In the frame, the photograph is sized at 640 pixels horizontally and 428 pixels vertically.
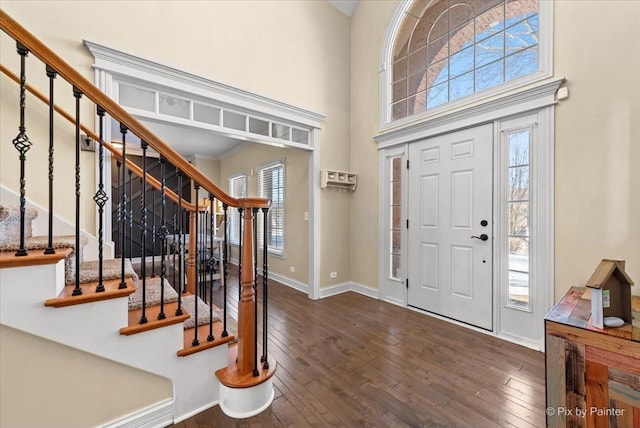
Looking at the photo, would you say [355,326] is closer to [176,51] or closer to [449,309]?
[449,309]

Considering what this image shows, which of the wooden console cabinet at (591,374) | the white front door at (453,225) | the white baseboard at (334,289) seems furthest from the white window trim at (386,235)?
the wooden console cabinet at (591,374)

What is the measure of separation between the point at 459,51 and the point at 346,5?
2046 mm

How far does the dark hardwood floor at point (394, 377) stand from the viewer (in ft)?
5.32

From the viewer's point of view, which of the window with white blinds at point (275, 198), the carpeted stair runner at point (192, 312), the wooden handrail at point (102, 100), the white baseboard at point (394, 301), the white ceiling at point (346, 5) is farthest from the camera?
the window with white blinds at point (275, 198)

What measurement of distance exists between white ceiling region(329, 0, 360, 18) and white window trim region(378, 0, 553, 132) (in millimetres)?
895

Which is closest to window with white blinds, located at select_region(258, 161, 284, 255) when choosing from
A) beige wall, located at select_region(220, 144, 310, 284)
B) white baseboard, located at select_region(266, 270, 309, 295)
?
beige wall, located at select_region(220, 144, 310, 284)

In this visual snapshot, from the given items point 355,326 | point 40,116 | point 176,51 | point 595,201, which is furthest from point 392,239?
point 40,116

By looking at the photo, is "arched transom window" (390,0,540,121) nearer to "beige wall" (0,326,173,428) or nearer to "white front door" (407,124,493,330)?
"white front door" (407,124,493,330)

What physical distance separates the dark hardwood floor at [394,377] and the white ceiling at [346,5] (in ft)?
14.7

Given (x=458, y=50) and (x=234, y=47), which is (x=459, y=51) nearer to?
(x=458, y=50)

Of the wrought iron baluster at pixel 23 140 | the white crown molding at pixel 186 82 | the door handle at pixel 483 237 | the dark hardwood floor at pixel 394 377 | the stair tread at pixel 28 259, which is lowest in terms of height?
the dark hardwood floor at pixel 394 377

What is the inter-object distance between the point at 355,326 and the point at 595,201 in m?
2.40

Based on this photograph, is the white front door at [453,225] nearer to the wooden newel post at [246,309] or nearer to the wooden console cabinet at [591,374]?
the wooden console cabinet at [591,374]

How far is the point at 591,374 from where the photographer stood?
4.56 ft
